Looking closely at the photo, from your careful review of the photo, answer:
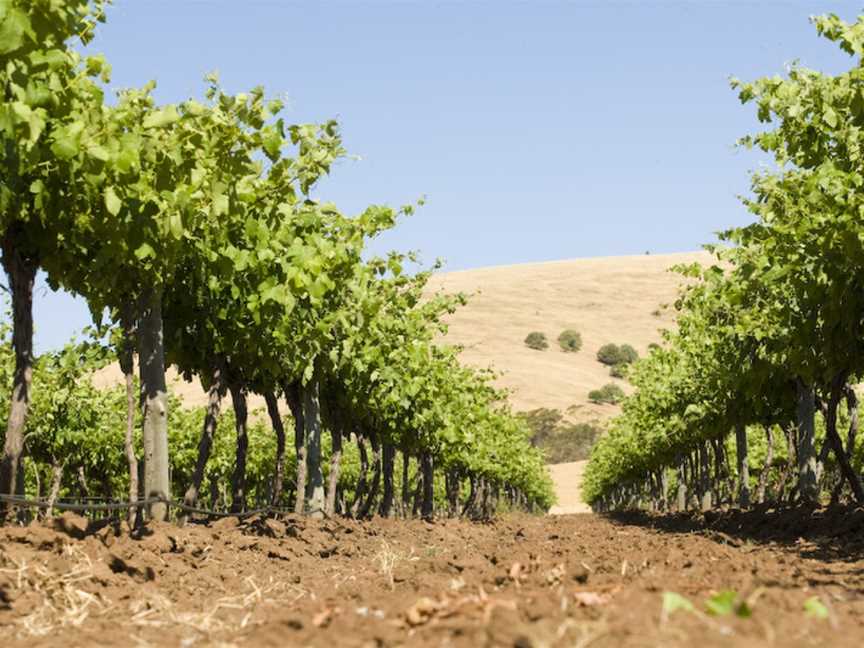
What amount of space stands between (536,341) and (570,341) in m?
7.48

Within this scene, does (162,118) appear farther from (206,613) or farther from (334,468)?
(334,468)

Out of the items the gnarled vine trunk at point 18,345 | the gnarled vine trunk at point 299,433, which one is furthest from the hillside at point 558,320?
the gnarled vine trunk at point 18,345

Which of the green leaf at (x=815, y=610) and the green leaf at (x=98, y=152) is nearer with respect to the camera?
the green leaf at (x=815, y=610)

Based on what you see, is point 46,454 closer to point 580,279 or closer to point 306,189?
point 306,189

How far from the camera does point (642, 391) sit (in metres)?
37.4

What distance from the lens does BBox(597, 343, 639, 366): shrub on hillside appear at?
153000 mm

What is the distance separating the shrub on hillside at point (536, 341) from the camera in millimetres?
154375

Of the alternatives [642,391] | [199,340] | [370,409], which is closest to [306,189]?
[199,340]

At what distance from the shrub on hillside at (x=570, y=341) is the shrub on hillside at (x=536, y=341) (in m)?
3.57

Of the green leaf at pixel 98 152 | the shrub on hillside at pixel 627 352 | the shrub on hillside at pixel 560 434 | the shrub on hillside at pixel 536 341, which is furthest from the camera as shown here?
the shrub on hillside at pixel 536 341

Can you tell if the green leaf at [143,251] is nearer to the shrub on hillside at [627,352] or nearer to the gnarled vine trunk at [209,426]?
the gnarled vine trunk at [209,426]

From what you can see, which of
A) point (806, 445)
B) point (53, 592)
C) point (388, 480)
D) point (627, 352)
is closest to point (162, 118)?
point (53, 592)

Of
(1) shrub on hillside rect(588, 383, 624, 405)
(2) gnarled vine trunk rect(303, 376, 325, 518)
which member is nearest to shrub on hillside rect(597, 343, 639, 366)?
(1) shrub on hillside rect(588, 383, 624, 405)

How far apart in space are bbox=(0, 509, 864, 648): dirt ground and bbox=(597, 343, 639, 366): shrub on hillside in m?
140
